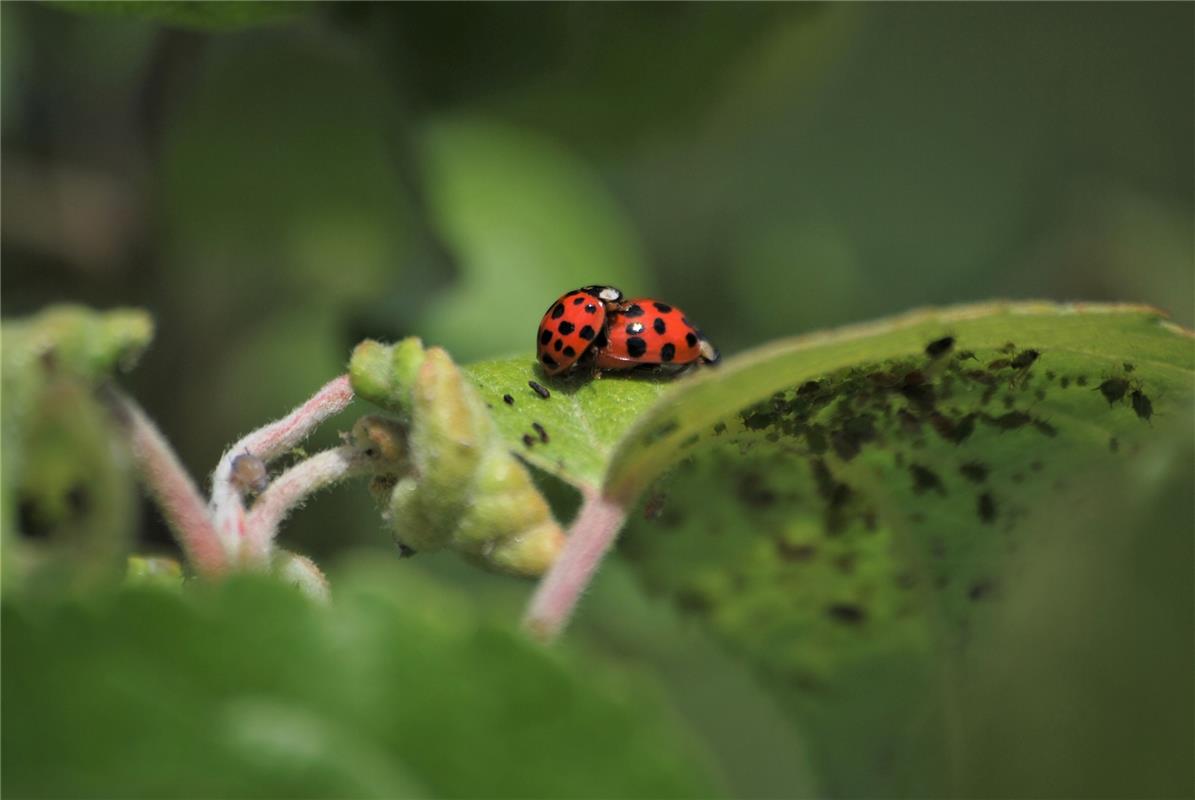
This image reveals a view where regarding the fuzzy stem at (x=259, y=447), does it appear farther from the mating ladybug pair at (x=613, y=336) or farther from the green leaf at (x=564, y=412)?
the mating ladybug pair at (x=613, y=336)

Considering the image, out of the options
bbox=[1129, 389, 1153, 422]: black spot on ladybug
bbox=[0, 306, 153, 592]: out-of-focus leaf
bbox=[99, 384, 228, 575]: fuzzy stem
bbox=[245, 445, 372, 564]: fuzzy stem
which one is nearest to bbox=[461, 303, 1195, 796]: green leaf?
bbox=[1129, 389, 1153, 422]: black spot on ladybug

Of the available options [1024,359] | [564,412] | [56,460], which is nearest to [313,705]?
[56,460]

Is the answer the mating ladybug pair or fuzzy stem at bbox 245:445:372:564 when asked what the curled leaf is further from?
the mating ladybug pair

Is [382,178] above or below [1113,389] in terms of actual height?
above

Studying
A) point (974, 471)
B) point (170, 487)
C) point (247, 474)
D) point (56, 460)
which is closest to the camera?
point (56, 460)

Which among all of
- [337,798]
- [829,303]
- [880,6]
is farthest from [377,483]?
[880,6]

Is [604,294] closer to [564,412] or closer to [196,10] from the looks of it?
[564,412]
